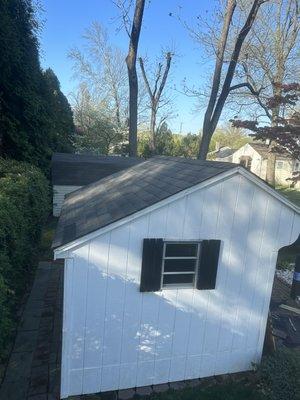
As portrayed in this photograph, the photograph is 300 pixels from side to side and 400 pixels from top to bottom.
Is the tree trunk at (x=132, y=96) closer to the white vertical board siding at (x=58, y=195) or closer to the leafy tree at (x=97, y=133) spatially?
the white vertical board siding at (x=58, y=195)

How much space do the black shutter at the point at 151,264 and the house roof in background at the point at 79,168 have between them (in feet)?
48.5

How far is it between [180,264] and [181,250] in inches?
10.7

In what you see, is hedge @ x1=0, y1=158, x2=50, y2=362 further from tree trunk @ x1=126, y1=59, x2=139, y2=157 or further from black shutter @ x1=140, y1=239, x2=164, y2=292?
tree trunk @ x1=126, y1=59, x2=139, y2=157

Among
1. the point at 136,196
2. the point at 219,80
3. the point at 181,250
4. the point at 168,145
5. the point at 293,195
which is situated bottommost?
the point at 293,195

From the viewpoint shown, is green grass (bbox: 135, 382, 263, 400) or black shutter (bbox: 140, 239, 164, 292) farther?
green grass (bbox: 135, 382, 263, 400)

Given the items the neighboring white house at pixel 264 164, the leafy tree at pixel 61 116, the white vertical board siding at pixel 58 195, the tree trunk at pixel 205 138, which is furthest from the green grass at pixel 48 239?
the neighboring white house at pixel 264 164

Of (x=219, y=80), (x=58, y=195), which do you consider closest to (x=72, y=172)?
(x=58, y=195)

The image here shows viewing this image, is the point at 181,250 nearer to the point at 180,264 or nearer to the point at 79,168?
the point at 180,264

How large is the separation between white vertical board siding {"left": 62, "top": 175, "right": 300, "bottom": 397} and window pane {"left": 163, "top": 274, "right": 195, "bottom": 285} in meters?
0.17

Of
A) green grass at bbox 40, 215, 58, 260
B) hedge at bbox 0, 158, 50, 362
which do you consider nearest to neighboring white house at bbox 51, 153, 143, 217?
green grass at bbox 40, 215, 58, 260

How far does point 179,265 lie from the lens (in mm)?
5957

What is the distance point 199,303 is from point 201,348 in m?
0.96

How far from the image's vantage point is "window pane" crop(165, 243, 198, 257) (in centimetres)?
586

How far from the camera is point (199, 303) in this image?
6102 mm
